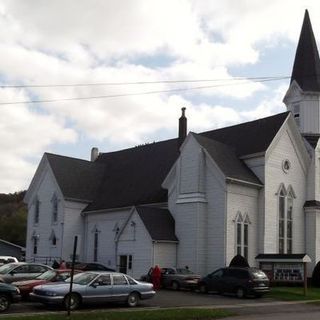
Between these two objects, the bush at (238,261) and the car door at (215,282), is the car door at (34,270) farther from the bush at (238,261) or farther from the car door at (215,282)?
the bush at (238,261)

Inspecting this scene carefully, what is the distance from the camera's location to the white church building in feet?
141

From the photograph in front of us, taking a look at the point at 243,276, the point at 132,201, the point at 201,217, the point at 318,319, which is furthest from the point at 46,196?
the point at 318,319

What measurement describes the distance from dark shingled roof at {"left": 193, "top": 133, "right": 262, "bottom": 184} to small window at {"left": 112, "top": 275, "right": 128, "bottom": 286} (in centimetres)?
1795

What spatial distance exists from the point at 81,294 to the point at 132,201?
90.8 ft

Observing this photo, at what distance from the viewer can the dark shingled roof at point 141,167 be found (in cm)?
4588

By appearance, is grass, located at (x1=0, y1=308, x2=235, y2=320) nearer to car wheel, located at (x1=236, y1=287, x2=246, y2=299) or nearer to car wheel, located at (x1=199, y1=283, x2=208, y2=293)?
car wheel, located at (x1=236, y1=287, x2=246, y2=299)

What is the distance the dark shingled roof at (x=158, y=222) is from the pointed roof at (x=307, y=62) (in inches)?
693

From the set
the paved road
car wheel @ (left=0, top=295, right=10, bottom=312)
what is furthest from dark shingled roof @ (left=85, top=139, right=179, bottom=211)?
car wheel @ (left=0, top=295, right=10, bottom=312)

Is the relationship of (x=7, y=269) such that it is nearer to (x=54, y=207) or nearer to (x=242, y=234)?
(x=242, y=234)

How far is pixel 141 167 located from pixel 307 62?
59.8 feet

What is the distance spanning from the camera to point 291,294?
35.4m

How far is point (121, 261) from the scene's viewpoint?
45469mm

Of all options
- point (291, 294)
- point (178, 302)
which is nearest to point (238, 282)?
point (291, 294)

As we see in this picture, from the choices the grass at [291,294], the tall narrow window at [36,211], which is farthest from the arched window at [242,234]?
the tall narrow window at [36,211]
